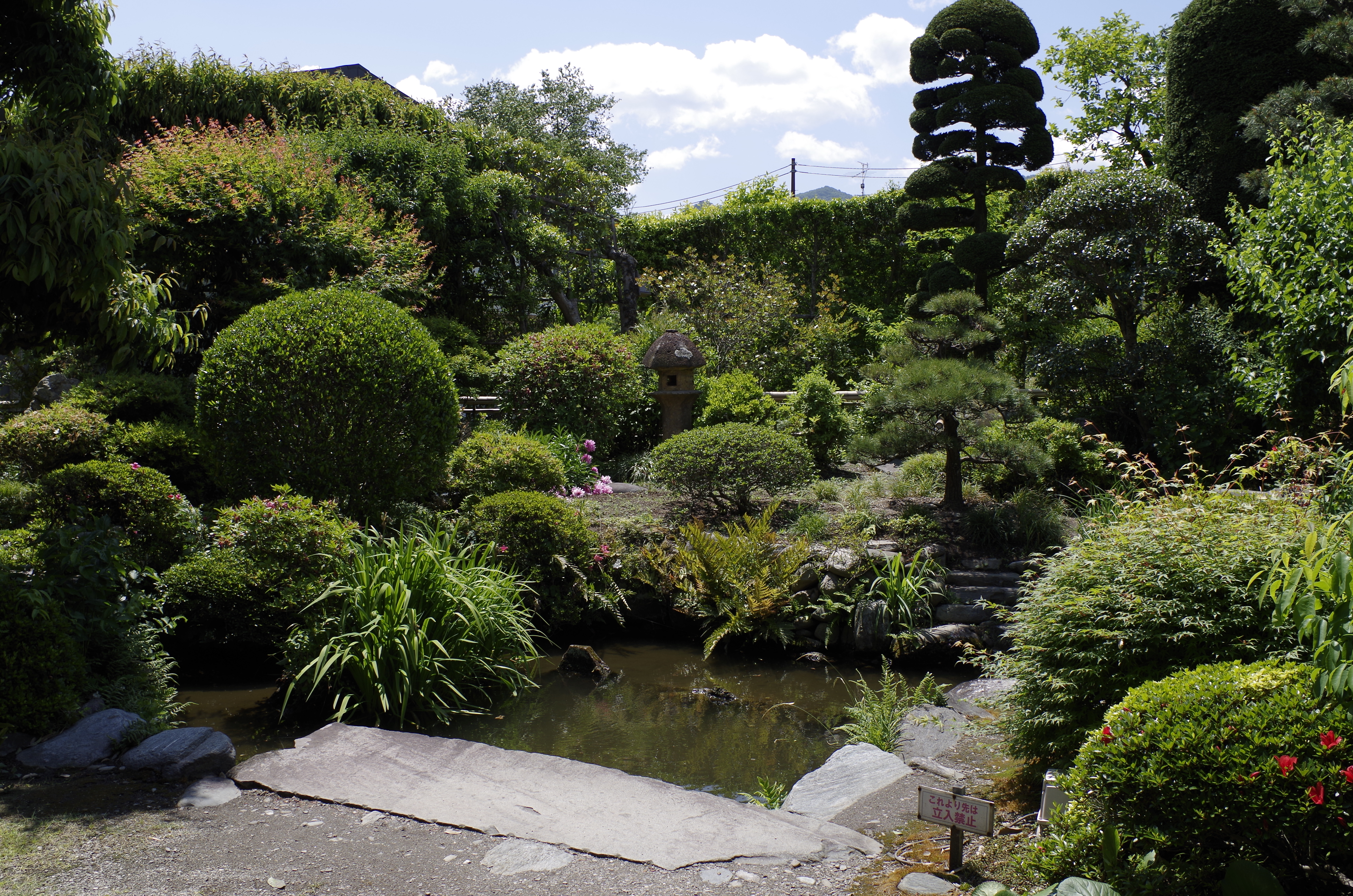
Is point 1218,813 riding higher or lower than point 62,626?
lower

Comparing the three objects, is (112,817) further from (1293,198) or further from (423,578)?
(1293,198)

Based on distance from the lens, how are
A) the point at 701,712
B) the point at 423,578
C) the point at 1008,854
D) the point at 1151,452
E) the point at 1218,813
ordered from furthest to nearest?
the point at 1151,452 < the point at 701,712 < the point at 423,578 < the point at 1008,854 < the point at 1218,813

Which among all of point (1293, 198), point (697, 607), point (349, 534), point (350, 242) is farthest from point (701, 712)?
point (350, 242)

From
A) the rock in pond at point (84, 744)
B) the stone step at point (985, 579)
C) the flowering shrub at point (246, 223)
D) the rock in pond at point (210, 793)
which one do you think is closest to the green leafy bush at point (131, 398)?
the flowering shrub at point (246, 223)

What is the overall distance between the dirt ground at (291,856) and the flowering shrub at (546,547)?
2868 mm

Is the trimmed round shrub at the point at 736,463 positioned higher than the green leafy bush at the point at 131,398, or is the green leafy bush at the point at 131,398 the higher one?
the green leafy bush at the point at 131,398

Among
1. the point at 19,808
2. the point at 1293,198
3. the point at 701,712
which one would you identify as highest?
the point at 1293,198

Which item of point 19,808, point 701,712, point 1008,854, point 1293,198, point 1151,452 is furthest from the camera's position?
point 1151,452

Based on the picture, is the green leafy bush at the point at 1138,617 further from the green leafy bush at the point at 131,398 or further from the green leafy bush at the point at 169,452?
the green leafy bush at the point at 131,398

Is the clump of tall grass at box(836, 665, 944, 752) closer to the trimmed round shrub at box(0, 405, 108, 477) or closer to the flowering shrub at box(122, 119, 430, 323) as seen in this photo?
the trimmed round shrub at box(0, 405, 108, 477)

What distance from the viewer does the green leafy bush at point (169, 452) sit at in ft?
22.2

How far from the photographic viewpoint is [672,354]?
10117mm

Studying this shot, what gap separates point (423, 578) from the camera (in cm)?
494

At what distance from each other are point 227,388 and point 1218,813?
592 centimetres
